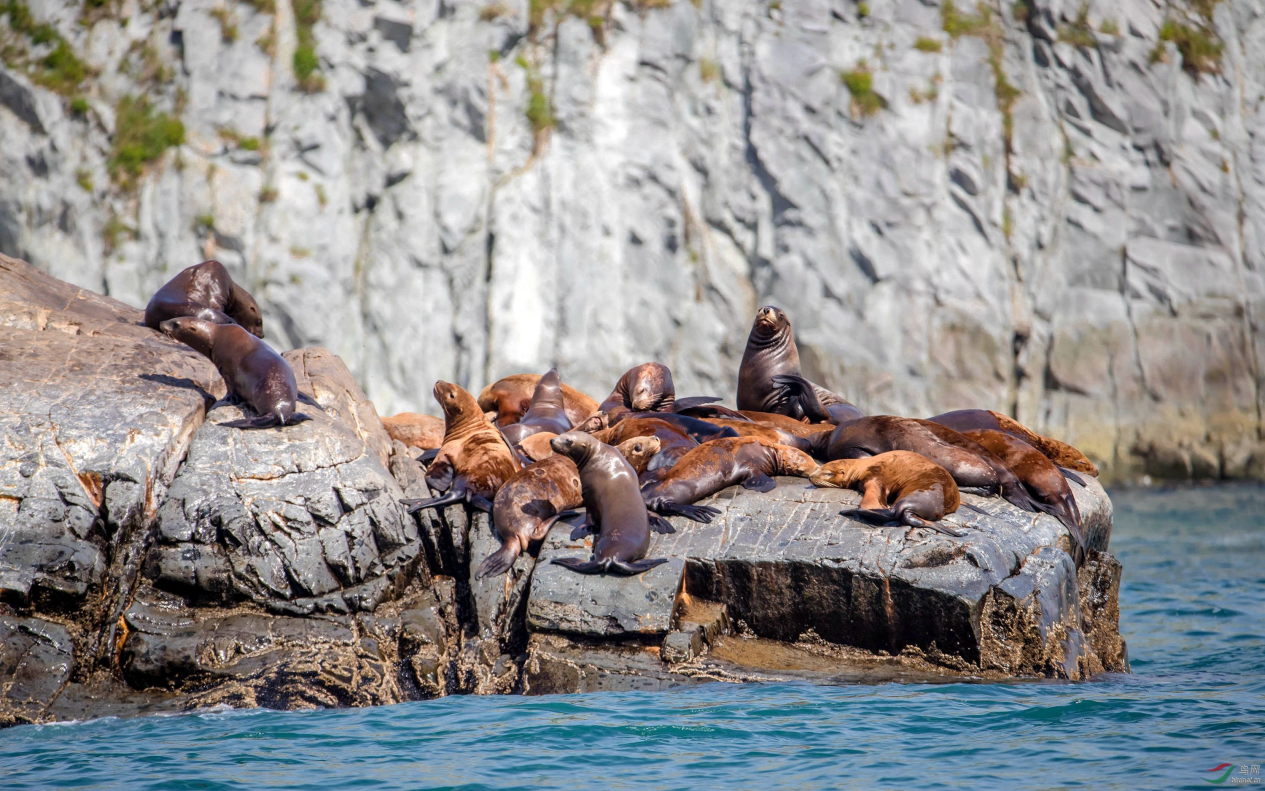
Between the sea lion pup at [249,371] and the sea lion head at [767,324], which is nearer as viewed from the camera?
the sea lion pup at [249,371]

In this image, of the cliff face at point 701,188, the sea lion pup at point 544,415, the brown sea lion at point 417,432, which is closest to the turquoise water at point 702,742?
the sea lion pup at point 544,415

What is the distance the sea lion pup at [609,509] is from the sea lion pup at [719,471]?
25 cm

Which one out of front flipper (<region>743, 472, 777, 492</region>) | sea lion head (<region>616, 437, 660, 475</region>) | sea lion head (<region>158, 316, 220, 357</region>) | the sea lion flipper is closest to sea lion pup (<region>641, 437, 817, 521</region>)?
front flipper (<region>743, 472, 777, 492</region>)

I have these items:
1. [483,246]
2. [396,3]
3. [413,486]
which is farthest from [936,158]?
[413,486]

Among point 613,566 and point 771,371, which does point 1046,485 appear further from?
point 771,371

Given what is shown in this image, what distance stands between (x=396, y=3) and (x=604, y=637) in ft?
73.2

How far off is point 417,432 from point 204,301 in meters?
2.24

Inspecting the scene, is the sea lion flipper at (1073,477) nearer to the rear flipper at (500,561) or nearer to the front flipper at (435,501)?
the rear flipper at (500,561)

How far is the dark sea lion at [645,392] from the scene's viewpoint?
33.2 ft

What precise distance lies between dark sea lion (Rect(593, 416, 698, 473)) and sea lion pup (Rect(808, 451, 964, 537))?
1062 mm

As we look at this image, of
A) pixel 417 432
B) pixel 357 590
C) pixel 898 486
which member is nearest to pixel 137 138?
pixel 417 432

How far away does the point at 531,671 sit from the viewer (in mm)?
6305

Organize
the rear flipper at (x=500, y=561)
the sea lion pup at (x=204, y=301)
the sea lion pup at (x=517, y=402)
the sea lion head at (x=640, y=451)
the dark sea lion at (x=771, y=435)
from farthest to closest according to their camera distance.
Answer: the sea lion pup at (x=517, y=402) → the sea lion pup at (x=204, y=301) → the dark sea lion at (x=771, y=435) → the sea lion head at (x=640, y=451) → the rear flipper at (x=500, y=561)

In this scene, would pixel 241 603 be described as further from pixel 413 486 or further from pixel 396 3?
pixel 396 3
